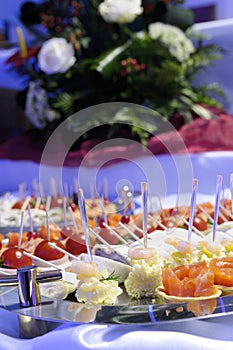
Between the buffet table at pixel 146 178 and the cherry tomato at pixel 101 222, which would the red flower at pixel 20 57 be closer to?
the buffet table at pixel 146 178

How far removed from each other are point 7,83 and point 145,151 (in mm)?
1249

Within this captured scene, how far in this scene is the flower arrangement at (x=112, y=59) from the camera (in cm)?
206

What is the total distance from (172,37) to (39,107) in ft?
1.75

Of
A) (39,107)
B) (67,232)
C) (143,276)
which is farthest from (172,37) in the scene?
(143,276)

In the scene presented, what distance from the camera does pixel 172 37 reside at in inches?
81.0

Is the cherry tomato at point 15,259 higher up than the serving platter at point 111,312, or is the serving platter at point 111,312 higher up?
the serving platter at point 111,312

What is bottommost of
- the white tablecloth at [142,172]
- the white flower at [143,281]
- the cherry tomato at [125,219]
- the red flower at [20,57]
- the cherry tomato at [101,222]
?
the white tablecloth at [142,172]

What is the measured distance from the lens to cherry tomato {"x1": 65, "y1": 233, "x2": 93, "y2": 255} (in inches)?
38.5

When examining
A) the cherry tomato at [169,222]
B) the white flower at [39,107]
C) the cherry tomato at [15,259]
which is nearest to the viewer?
the cherry tomato at [15,259]

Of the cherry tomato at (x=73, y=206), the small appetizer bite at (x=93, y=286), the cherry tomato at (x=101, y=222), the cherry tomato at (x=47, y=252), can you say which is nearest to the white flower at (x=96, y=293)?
the small appetizer bite at (x=93, y=286)

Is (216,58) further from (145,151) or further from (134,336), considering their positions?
(134,336)

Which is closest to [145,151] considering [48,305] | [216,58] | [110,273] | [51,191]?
[51,191]

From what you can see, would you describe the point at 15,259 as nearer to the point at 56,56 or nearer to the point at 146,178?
the point at 146,178

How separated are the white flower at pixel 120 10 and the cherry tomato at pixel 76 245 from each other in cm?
120
